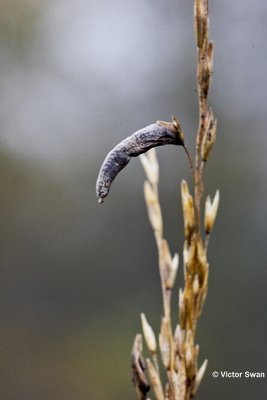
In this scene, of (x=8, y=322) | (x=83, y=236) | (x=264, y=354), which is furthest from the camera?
(x=83, y=236)

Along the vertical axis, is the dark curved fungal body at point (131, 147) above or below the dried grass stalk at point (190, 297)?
above

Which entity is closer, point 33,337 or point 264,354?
point 264,354

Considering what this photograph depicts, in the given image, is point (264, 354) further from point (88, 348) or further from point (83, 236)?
point (83, 236)

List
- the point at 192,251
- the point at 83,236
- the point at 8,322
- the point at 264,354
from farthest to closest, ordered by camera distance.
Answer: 1. the point at 83,236
2. the point at 8,322
3. the point at 264,354
4. the point at 192,251

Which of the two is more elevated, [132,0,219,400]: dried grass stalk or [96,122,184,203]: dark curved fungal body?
[96,122,184,203]: dark curved fungal body

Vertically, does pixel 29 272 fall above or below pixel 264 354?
above

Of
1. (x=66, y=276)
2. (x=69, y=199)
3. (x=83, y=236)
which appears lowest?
(x=66, y=276)

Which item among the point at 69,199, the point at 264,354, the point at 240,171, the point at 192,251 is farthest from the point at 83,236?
the point at 192,251

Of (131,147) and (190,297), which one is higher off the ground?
(131,147)
